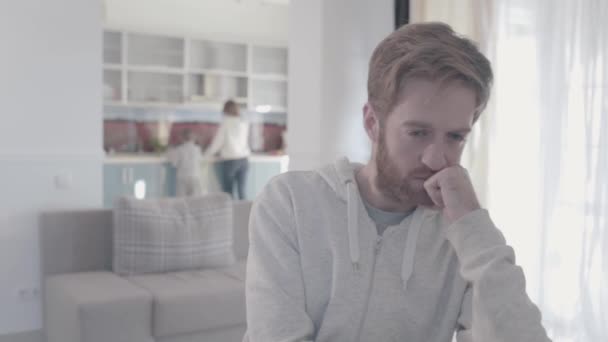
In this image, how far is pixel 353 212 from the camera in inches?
48.9

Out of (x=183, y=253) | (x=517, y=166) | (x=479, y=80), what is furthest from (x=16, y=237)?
(x=479, y=80)

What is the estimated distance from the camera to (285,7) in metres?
8.64

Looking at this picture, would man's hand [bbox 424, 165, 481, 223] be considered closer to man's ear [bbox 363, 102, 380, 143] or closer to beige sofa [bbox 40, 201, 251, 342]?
man's ear [bbox 363, 102, 380, 143]

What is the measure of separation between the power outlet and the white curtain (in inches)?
107

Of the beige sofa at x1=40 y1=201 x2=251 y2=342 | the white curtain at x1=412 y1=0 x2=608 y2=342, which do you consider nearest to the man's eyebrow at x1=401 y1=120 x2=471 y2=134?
the white curtain at x1=412 y1=0 x2=608 y2=342

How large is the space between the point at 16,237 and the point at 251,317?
3326 mm

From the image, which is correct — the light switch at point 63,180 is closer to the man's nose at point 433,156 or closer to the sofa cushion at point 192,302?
the sofa cushion at point 192,302

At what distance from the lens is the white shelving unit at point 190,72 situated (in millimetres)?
7516

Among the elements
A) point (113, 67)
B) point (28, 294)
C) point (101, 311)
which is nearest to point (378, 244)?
point (101, 311)

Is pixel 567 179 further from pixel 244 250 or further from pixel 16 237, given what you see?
pixel 16 237

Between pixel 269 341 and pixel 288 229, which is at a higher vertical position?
pixel 288 229

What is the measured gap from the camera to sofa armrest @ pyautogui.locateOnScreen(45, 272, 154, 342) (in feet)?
9.64

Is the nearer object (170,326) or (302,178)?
(302,178)

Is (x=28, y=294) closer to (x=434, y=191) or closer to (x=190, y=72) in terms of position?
(x=434, y=191)
